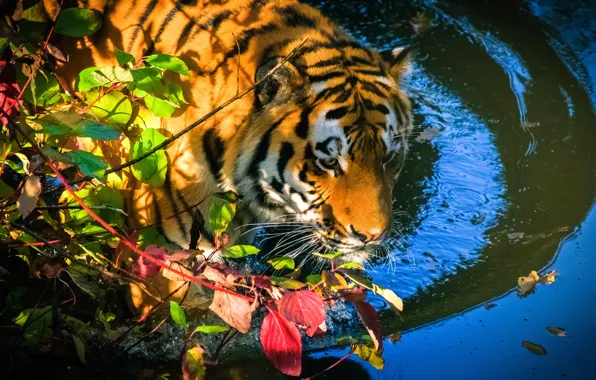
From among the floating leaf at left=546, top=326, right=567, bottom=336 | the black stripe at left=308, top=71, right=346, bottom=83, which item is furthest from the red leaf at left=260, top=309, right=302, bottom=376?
the floating leaf at left=546, top=326, right=567, bottom=336

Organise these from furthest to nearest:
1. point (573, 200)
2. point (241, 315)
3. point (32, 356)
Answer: point (573, 200) < point (32, 356) < point (241, 315)

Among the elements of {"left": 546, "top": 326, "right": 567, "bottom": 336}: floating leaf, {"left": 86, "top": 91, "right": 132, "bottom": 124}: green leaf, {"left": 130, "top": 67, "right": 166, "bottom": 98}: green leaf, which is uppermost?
{"left": 130, "top": 67, "right": 166, "bottom": 98}: green leaf

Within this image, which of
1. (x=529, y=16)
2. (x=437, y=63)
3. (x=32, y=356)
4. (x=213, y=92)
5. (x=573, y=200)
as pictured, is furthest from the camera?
(x=529, y=16)

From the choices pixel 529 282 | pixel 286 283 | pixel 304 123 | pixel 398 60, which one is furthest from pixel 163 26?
pixel 529 282

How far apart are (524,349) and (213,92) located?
1.14 meters

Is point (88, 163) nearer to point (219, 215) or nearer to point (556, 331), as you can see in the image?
point (219, 215)

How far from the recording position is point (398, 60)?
2152 mm

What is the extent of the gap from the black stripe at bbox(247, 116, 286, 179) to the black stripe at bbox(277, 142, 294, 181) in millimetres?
41

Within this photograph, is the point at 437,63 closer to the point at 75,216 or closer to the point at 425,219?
the point at 425,219

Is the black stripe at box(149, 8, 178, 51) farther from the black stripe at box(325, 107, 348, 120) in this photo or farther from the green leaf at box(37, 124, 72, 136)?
the green leaf at box(37, 124, 72, 136)

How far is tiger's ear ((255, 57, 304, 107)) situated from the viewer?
1.81m

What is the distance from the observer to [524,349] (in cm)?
205

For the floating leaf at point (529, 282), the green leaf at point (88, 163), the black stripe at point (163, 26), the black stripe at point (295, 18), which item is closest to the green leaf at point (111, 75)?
the green leaf at point (88, 163)

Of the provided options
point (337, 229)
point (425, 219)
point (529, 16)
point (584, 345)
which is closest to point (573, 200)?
point (425, 219)
